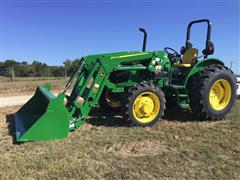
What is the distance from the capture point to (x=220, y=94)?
8016 mm

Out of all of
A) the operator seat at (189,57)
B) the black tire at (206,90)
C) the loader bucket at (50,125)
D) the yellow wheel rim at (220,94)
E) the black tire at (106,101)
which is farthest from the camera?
the black tire at (106,101)

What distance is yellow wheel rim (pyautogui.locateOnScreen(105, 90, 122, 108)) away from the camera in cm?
842

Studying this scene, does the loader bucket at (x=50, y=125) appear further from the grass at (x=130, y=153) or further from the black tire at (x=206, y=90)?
the black tire at (x=206, y=90)

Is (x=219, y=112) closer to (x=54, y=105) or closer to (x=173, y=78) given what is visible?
(x=173, y=78)

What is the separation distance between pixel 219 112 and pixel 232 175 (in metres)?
3.48

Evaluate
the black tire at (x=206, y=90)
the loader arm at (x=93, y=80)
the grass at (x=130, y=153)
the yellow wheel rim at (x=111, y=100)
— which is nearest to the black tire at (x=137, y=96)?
the grass at (x=130, y=153)

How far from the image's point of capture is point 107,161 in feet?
15.8

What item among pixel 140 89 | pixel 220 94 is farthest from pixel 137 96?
pixel 220 94

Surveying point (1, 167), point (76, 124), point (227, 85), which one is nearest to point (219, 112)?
point (227, 85)

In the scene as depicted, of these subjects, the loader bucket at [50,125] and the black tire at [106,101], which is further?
the black tire at [106,101]

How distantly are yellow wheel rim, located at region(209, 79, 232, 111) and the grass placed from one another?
31.1 inches

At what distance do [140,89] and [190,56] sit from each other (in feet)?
7.14

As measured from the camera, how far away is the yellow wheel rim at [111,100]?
27.6ft

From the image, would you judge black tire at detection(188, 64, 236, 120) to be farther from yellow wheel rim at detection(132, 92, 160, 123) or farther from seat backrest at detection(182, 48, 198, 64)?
yellow wheel rim at detection(132, 92, 160, 123)
